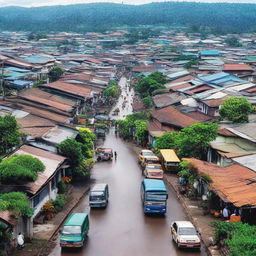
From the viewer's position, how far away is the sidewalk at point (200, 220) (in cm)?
2055

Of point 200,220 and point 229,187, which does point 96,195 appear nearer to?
point 200,220

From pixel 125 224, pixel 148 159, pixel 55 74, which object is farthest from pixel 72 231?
pixel 55 74

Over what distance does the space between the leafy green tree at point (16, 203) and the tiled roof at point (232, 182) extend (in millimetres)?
9400

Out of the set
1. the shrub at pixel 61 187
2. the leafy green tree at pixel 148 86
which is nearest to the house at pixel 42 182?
the shrub at pixel 61 187

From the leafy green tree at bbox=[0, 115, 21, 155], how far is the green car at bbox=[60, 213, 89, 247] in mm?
9277

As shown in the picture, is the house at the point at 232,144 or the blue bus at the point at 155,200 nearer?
the blue bus at the point at 155,200

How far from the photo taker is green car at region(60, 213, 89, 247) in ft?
66.0

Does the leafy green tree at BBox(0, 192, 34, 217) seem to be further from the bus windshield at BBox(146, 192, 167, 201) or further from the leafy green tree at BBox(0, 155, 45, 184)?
the bus windshield at BBox(146, 192, 167, 201)

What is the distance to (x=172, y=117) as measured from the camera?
45.3 m

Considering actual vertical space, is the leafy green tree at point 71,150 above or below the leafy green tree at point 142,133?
above

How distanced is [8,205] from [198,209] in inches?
465

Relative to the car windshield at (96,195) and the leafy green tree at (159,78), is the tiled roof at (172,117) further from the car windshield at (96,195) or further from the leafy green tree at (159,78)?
the leafy green tree at (159,78)

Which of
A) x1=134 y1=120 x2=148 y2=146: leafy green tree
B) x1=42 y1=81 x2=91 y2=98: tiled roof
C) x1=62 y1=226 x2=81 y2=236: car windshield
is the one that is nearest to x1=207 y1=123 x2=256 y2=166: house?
x1=62 y1=226 x2=81 y2=236: car windshield

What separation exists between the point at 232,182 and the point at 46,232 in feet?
33.1
